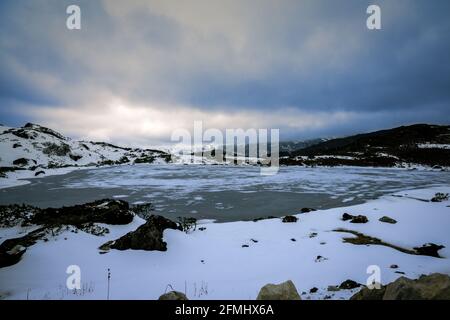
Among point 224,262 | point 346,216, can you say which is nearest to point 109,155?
point 346,216

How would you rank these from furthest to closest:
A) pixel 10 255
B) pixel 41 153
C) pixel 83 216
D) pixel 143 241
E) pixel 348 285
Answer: pixel 41 153, pixel 83 216, pixel 143 241, pixel 10 255, pixel 348 285

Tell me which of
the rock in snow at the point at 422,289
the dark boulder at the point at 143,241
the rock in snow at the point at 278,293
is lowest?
the dark boulder at the point at 143,241

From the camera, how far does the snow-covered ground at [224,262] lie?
530cm

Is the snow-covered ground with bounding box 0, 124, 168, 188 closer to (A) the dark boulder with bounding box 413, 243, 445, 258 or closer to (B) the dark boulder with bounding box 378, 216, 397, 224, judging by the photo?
(B) the dark boulder with bounding box 378, 216, 397, 224

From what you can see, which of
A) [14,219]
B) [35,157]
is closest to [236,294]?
[14,219]

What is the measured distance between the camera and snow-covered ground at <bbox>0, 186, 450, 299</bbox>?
17.4 ft

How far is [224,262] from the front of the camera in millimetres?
6875

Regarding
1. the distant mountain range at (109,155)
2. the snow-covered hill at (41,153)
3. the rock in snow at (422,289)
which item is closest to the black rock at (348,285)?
the rock in snow at (422,289)

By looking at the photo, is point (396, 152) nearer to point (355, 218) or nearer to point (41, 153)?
point (355, 218)

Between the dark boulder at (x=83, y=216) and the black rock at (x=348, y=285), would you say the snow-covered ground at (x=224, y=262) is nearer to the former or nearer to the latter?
the black rock at (x=348, y=285)
